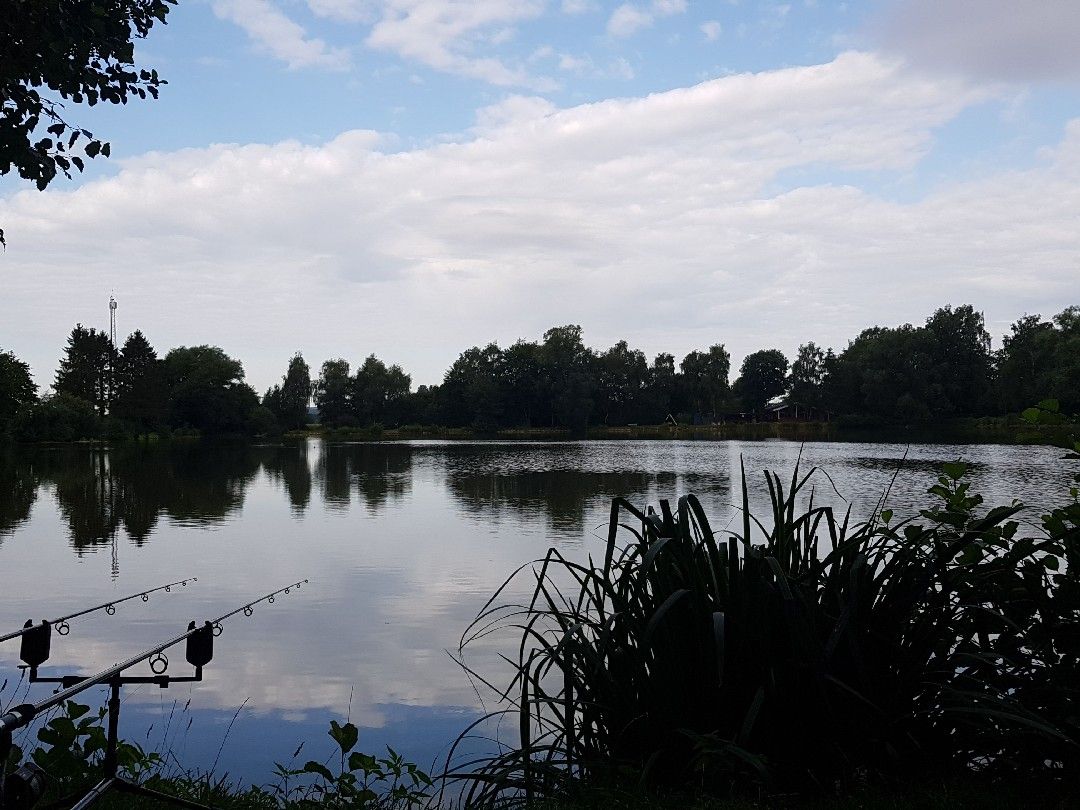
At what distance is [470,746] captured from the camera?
6648 mm

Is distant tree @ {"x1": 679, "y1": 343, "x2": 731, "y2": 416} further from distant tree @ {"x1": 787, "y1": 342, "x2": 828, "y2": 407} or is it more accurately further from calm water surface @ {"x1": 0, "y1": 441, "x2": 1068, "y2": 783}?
calm water surface @ {"x1": 0, "y1": 441, "x2": 1068, "y2": 783}

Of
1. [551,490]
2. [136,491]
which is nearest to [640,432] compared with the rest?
[551,490]

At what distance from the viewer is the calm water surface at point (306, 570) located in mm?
7402

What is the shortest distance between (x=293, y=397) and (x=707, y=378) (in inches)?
2361

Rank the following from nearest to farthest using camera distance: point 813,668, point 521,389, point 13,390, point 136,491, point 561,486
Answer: point 813,668 < point 136,491 < point 561,486 < point 13,390 < point 521,389

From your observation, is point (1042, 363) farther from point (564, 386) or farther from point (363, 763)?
point (363, 763)

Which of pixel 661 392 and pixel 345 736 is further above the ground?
pixel 661 392

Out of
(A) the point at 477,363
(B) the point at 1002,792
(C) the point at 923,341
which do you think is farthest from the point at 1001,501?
(A) the point at 477,363

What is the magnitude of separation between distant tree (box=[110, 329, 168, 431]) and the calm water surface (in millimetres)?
51215

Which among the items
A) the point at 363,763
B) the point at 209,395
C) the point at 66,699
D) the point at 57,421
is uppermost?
the point at 209,395

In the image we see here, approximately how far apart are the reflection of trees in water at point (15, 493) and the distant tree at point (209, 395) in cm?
5190

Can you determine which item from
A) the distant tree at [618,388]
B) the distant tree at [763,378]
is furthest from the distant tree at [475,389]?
the distant tree at [763,378]

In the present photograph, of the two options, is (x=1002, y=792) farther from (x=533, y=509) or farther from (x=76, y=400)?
(x=76, y=400)

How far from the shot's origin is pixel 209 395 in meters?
95.8
